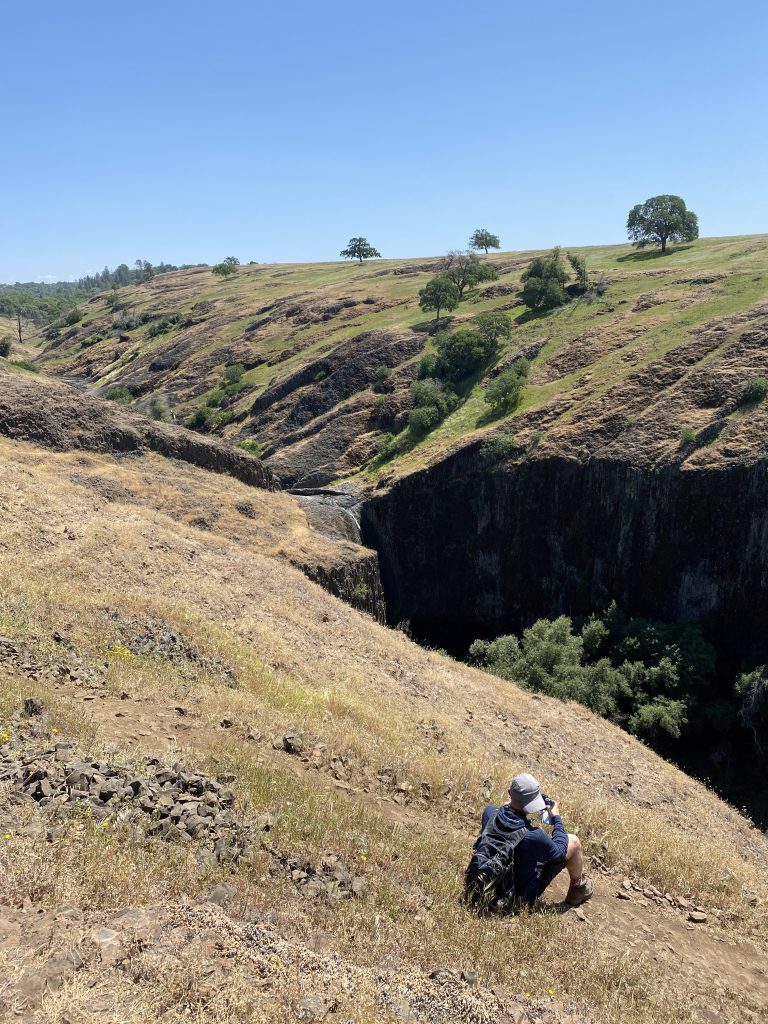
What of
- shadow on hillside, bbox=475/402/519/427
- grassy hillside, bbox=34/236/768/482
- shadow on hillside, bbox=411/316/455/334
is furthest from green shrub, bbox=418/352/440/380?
shadow on hillside, bbox=475/402/519/427

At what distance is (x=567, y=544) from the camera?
33.0 metres

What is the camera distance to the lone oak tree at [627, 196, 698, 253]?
6712 centimetres

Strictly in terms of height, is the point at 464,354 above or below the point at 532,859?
above

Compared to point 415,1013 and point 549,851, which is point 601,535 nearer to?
point 549,851

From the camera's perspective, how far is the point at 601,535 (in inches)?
1256

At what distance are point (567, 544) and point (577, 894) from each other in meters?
27.6

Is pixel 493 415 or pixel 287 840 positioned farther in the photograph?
pixel 493 415

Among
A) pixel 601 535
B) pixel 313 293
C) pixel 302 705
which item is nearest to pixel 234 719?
pixel 302 705

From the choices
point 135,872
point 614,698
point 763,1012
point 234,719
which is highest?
point 135,872

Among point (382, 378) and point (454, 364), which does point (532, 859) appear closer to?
point (454, 364)

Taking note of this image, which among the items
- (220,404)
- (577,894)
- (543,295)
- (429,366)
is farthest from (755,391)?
(220,404)

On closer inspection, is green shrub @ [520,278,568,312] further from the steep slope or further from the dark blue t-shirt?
the dark blue t-shirt

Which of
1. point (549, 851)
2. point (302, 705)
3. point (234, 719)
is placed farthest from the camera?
point (302, 705)

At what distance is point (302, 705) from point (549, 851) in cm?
570
